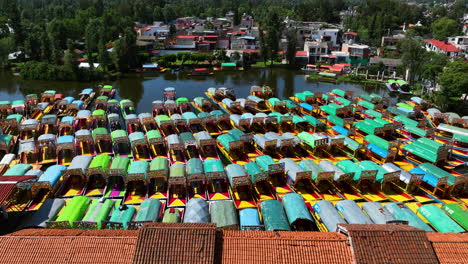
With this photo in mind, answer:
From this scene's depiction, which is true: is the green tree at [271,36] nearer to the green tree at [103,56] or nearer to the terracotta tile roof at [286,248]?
the green tree at [103,56]

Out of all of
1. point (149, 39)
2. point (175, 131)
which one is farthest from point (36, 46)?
point (175, 131)

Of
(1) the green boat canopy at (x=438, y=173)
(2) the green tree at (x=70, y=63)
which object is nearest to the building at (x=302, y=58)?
(2) the green tree at (x=70, y=63)

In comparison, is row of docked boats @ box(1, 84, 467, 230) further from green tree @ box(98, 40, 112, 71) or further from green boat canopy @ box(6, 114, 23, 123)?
green tree @ box(98, 40, 112, 71)

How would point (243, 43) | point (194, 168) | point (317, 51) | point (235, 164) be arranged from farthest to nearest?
point (243, 43) < point (317, 51) < point (235, 164) < point (194, 168)

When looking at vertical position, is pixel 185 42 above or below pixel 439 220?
above

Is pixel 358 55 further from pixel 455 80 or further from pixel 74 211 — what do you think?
pixel 74 211

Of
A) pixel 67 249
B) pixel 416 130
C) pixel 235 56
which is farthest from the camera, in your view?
pixel 235 56

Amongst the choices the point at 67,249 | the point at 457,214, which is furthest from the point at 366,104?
the point at 67,249

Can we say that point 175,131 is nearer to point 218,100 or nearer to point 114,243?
point 218,100
